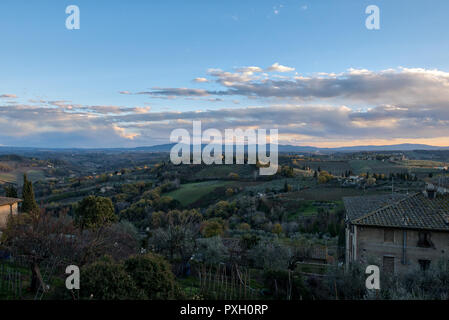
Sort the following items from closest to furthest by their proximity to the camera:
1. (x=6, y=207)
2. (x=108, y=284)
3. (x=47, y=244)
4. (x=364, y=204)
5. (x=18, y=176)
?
(x=108, y=284) < (x=47, y=244) < (x=364, y=204) < (x=6, y=207) < (x=18, y=176)

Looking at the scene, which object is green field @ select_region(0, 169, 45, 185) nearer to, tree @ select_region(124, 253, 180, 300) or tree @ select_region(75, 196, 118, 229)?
tree @ select_region(75, 196, 118, 229)

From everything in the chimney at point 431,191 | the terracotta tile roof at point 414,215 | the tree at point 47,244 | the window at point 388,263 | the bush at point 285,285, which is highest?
the chimney at point 431,191

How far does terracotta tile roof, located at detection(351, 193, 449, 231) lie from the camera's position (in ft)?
43.8

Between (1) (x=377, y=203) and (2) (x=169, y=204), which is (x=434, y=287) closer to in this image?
(1) (x=377, y=203)

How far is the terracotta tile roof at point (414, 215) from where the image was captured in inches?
526

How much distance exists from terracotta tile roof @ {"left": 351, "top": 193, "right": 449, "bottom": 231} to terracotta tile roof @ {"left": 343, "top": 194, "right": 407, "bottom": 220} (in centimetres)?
81

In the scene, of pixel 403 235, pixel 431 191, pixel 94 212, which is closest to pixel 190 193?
pixel 94 212

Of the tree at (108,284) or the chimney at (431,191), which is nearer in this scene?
the tree at (108,284)

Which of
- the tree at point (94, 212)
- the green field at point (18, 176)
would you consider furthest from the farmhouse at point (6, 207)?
the green field at point (18, 176)

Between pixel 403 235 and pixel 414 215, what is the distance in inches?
49.3

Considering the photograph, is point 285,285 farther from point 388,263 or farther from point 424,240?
point 424,240

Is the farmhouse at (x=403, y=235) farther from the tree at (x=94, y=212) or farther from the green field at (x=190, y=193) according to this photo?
the green field at (x=190, y=193)

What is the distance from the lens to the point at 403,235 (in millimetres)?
13633

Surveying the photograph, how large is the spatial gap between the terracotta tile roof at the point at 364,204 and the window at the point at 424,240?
2.50 metres
